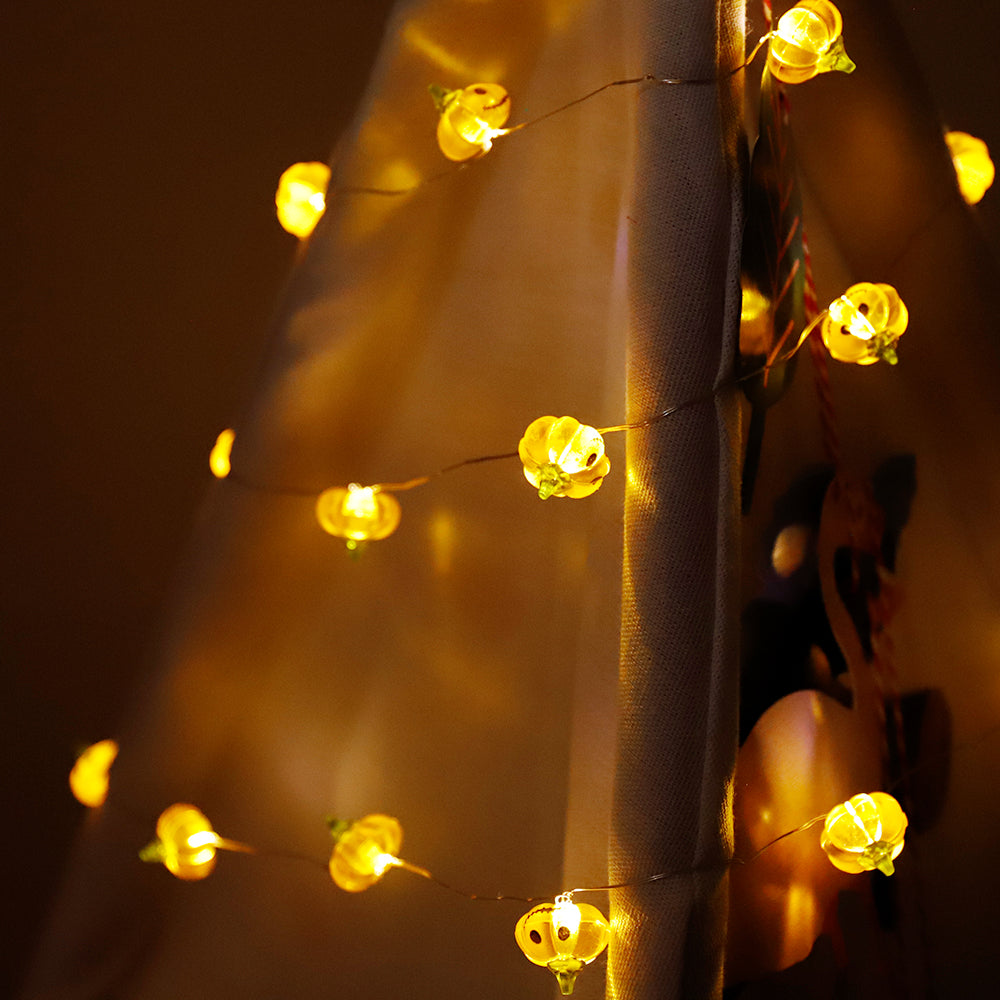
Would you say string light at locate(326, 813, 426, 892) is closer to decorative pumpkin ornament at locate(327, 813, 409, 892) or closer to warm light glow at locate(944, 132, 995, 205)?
decorative pumpkin ornament at locate(327, 813, 409, 892)

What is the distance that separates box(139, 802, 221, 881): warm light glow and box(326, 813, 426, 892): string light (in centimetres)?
7

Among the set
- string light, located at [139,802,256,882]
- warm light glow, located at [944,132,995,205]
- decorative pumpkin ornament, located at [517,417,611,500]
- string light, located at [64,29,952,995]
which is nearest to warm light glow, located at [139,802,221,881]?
string light, located at [139,802,256,882]

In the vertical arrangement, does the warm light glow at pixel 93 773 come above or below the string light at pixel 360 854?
above

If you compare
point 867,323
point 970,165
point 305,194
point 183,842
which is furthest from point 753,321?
point 183,842

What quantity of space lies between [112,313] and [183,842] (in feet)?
1.30

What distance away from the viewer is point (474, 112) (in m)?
0.52

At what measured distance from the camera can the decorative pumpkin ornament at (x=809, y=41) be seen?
0.42 meters

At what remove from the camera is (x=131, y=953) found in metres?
0.60

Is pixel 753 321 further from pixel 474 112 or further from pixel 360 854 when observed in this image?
pixel 360 854

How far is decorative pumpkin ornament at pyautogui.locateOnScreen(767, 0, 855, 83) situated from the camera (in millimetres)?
423

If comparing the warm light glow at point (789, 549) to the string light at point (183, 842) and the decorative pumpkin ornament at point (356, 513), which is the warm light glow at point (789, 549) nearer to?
the decorative pumpkin ornament at point (356, 513)

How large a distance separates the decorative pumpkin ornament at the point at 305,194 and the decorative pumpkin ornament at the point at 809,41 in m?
0.28

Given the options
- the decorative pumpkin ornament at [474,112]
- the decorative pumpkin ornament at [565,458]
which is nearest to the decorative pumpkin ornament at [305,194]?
the decorative pumpkin ornament at [474,112]

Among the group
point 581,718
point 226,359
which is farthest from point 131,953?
point 226,359
